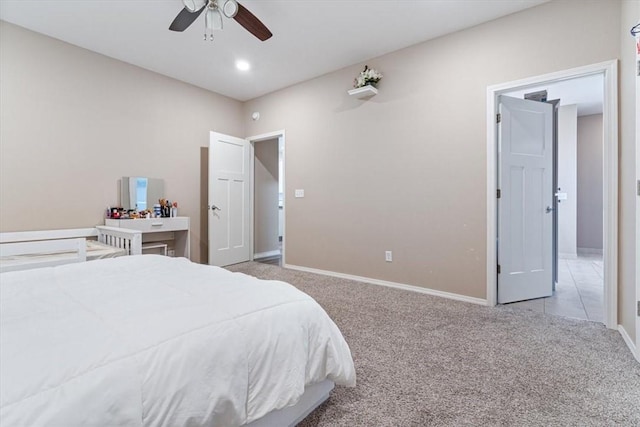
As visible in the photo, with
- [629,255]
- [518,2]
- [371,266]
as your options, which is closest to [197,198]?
[371,266]

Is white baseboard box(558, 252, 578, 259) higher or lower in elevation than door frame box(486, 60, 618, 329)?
lower

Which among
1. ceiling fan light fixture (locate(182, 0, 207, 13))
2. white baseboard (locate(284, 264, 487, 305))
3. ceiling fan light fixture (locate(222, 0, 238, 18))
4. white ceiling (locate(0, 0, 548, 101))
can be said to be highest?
white ceiling (locate(0, 0, 548, 101))

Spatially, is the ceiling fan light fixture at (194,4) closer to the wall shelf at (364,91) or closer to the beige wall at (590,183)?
the wall shelf at (364,91)

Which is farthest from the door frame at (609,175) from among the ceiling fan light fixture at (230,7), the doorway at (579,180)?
the ceiling fan light fixture at (230,7)

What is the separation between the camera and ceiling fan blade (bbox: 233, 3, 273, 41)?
2.29m

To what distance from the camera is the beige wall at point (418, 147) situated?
2645mm

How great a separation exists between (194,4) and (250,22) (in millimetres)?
420

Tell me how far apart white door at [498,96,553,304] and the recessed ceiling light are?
9.48 feet

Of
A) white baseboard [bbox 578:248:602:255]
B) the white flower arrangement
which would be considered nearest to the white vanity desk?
the white flower arrangement

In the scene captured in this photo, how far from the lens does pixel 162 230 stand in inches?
146

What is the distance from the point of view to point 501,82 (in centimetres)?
280

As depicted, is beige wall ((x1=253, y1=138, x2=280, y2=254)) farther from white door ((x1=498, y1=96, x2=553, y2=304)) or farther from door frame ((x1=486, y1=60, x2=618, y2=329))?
door frame ((x1=486, y1=60, x2=618, y2=329))

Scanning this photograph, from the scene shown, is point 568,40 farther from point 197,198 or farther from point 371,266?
point 197,198

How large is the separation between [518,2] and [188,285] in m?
3.37
